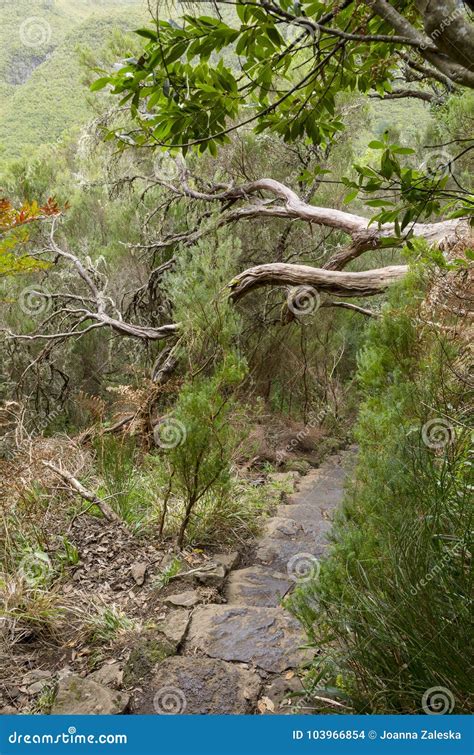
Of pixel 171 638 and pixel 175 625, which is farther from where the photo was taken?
pixel 175 625

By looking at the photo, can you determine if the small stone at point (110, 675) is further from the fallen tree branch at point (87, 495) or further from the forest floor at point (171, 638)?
the fallen tree branch at point (87, 495)

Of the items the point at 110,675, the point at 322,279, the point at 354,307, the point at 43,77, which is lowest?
the point at 110,675

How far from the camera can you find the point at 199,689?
292 centimetres

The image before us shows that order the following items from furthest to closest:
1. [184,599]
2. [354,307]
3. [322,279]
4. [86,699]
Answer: [354,307], [322,279], [184,599], [86,699]

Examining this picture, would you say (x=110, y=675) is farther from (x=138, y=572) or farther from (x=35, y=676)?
(x=138, y=572)

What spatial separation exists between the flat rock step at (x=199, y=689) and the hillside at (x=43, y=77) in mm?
19127

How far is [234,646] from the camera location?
→ 3.45 m

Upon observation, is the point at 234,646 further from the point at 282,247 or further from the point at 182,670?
the point at 282,247

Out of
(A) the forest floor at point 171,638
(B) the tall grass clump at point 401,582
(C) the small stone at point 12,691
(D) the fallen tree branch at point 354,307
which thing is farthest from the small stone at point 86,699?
(D) the fallen tree branch at point 354,307

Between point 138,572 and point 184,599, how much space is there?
45 cm

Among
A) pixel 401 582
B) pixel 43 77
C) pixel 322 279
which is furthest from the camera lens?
pixel 43 77

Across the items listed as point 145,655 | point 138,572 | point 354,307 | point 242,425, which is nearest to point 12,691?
point 145,655

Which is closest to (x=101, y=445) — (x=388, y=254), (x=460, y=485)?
(x=460, y=485)

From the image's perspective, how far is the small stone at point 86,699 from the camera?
2672 mm
